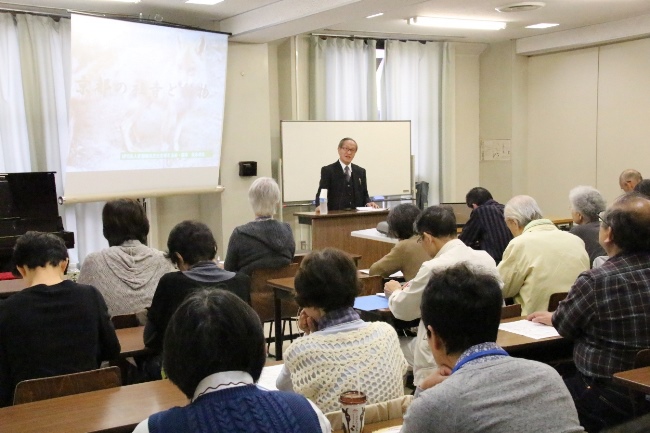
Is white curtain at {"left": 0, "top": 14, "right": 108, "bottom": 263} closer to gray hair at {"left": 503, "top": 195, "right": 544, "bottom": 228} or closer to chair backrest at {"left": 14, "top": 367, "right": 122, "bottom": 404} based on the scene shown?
gray hair at {"left": 503, "top": 195, "right": 544, "bottom": 228}

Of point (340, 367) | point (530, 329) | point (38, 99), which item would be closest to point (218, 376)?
point (340, 367)

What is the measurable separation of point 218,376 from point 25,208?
5298 mm

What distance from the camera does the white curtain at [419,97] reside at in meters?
9.43

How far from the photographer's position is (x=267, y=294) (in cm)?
497

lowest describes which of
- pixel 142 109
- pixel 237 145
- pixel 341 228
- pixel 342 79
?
pixel 341 228

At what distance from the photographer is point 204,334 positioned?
4.78 ft

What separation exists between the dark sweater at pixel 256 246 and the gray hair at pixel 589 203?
6.63ft

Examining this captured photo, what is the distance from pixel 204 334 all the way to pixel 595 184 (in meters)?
8.98

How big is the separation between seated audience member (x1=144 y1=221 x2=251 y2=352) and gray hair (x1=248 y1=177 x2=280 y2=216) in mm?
1485

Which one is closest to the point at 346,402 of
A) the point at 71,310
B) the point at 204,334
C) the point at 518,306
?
the point at 204,334

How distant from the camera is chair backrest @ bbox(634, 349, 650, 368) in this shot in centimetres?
270

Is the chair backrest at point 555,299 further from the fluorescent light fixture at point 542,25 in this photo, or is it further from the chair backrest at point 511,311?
the fluorescent light fixture at point 542,25

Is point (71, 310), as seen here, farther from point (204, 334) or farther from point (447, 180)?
point (447, 180)

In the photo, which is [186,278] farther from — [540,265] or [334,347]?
[540,265]
